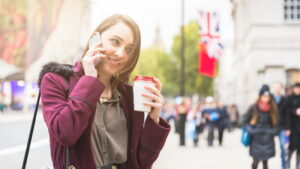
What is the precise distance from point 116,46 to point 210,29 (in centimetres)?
2243

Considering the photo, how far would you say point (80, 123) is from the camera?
210 cm

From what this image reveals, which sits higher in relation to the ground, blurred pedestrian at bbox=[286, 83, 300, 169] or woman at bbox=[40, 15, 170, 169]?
woman at bbox=[40, 15, 170, 169]

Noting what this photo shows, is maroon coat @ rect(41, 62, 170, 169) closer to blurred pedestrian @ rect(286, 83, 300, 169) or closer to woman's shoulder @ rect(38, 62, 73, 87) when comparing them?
woman's shoulder @ rect(38, 62, 73, 87)

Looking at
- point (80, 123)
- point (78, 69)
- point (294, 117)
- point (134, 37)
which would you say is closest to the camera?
point (80, 123)

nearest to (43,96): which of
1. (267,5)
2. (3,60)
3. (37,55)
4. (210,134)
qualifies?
(210,134)

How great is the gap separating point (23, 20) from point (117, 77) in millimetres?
74116

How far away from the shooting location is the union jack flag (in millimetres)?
24219

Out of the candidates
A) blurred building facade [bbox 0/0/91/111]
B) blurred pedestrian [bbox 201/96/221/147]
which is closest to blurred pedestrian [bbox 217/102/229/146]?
blurred pedestrian [bbox 201/96/221/147]

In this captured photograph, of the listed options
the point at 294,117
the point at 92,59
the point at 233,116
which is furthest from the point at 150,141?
the point at 233,116

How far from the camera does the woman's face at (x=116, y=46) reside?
2336 millimetres

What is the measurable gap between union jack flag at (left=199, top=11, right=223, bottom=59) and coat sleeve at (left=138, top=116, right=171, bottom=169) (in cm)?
2202

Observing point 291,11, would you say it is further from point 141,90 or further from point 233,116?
point 141,90

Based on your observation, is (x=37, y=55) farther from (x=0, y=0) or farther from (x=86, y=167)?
(x=86, y=167)

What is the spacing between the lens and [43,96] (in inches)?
87.7
